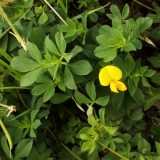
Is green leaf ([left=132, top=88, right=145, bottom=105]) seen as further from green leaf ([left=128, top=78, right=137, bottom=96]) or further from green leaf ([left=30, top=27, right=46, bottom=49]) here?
green leaf ([left=30, top=27, right=46, bottom=49])

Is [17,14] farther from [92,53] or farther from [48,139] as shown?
[48,139]

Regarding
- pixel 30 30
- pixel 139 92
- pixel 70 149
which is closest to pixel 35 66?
pixel 30 30

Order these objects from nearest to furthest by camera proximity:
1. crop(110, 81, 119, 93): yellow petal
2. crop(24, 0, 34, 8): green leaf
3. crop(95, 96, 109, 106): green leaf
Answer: crop(110, 81, 119, 93): yellow petal, crop(95, 96, 109, 106): green leaf, crop(24, 0, 34, 8): green leaf

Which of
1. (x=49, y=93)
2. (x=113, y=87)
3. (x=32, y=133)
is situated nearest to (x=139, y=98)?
(x=113, y=87)

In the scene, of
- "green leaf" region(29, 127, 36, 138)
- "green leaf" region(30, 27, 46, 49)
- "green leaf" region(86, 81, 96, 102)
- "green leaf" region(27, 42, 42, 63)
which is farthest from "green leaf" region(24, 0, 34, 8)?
"green leaf" region(29, 127, 36, 138)

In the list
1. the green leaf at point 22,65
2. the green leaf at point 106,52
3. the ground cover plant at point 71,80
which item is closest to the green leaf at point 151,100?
the ground cover plant at point 71,80

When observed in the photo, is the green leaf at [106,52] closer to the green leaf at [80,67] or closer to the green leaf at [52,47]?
the green leaf at [80,67]
